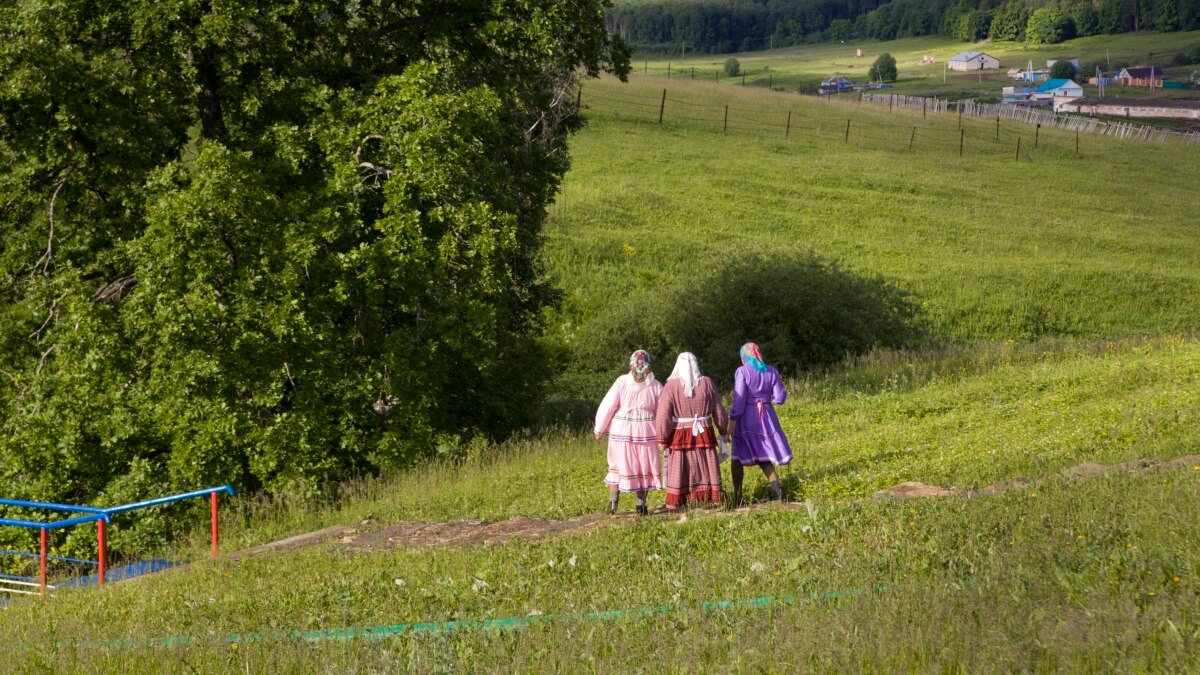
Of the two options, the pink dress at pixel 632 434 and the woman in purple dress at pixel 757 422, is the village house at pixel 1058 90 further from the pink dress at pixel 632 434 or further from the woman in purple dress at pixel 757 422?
the pink dress at pixel 632 434

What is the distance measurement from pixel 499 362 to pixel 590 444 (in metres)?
4.34

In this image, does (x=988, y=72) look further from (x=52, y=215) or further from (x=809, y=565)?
(x=809, y=565)

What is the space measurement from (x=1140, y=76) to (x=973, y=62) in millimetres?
36950

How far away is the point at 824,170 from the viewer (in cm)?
5966

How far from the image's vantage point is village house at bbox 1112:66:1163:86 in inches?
5996

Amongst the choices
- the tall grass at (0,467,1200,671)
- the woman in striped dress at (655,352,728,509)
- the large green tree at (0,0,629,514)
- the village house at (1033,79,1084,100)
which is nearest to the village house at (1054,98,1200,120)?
the village house at (1033,79,1084,100)

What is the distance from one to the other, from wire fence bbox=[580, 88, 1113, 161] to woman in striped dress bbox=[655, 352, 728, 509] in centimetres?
5555

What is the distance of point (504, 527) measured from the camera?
502 inches

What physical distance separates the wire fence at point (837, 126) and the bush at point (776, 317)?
3704cm

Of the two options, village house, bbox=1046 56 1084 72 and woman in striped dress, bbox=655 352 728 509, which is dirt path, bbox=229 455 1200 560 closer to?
woman in striped dress, bbox=655 352 728 509

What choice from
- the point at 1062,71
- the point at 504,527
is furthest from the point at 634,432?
the point at 1062,71

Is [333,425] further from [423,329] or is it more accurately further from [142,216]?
[142,216]

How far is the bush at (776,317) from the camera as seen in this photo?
2991 cm

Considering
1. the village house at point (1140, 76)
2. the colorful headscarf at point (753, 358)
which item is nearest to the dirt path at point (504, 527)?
the colorful headscarf at point (753, 358)
